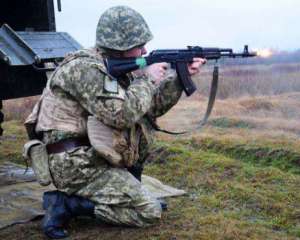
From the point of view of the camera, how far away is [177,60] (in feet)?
13.3

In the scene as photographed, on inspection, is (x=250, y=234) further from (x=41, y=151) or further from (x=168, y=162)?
(x=168, y=162)

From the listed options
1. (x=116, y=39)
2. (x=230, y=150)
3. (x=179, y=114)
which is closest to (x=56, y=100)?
(x=116, y=39)

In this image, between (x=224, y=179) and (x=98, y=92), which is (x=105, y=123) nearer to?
(x=98, y=92)

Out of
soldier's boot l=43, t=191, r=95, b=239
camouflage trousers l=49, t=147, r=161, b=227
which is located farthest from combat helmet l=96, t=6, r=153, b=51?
soldier's boot l=43, t=191, r=95, b=239

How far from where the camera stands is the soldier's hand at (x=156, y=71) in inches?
153

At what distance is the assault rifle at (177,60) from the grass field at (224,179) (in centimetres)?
105

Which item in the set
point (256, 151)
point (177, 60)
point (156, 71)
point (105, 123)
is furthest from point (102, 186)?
point (256, 151)

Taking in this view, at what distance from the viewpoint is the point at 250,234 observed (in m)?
3.94

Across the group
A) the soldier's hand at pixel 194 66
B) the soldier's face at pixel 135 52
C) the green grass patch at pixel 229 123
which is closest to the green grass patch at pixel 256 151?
the green grass patch at pixel 229 123

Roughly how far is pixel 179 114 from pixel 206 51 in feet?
23.4

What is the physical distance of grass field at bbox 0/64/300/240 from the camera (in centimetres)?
405

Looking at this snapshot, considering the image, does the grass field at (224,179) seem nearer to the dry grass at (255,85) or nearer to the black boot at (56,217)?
the black boot at (56,217)

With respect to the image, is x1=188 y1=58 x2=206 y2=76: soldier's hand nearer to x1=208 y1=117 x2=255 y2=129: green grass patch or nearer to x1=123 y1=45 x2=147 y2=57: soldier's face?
x1=123 y1=45 x2=147 y2=57: soldier's face

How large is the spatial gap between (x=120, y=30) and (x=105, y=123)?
0.68 meters
